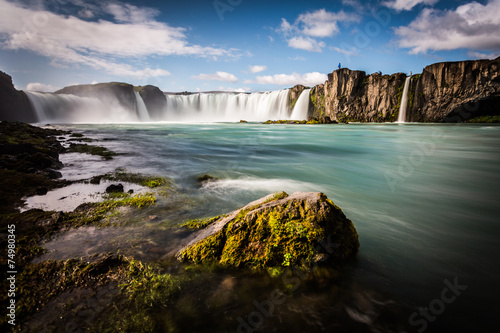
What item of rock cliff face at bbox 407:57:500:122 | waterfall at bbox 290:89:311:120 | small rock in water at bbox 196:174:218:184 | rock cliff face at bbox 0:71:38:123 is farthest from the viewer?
waterfall at bbox 290:89:311:120

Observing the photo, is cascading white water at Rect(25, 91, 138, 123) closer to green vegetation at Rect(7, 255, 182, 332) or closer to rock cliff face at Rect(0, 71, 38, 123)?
rock cliff face at Rect(0, 71, 38, 123)

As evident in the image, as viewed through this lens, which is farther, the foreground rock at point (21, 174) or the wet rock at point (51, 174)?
the wet rock at point (51, 174)

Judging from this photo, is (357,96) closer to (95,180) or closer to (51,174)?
(95,180)

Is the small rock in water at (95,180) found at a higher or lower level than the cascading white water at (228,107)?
lower

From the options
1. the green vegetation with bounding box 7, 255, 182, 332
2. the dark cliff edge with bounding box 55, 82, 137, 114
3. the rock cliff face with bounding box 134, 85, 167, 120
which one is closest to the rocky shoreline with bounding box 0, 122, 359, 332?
the green vegetation with bounding box 7, 255, 182, 332

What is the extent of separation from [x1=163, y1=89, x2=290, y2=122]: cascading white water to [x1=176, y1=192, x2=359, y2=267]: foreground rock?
88.6 meters

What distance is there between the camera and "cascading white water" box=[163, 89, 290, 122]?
8922 centimetres

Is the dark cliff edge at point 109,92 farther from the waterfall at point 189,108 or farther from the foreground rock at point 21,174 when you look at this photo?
the foreground rock at point 21,174

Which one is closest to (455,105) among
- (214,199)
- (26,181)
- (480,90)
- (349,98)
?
(480,90)

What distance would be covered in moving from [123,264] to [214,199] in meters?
3.37

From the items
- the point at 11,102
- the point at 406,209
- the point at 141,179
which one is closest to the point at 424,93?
the point at 406,209

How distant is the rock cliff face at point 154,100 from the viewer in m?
107

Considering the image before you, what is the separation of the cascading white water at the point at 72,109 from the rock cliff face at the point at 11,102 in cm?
349

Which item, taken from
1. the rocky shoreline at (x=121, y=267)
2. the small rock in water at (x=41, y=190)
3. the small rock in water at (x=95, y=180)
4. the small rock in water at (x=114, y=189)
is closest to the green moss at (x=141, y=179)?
the small rock in water at (x=95, y=180)
